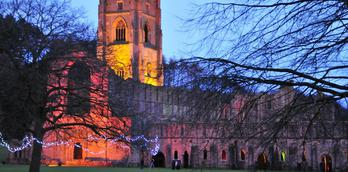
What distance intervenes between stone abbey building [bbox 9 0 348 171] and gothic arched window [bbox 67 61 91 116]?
1.12 metres

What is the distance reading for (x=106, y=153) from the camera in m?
72.5

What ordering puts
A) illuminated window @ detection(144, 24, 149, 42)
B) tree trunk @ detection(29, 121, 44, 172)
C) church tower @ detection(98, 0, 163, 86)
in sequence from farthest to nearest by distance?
illuminated window @ detection(144, 24, 149, 42) < church tower @ detection(98, 0, 163, 86) < tree trunk @ detection(29, 121, 44, 172)

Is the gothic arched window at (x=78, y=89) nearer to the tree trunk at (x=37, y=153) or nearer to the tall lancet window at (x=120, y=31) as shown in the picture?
the tree trunk at (x=37, y=153)

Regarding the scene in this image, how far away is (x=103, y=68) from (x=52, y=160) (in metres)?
44.2

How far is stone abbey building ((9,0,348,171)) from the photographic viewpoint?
8.80m

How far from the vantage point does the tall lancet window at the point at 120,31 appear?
111 metres

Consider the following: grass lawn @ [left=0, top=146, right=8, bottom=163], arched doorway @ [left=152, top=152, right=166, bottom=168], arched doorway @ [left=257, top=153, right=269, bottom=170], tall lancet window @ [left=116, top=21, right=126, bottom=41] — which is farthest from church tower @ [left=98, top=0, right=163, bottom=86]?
arched doorway @ [left=257, top=153, right=269, bottom=170]

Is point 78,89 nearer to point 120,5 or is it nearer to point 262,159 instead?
point 262,159

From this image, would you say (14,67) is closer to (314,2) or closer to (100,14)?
A: (314,2)

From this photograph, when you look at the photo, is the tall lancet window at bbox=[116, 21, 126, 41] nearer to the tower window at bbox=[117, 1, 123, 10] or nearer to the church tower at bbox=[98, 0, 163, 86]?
the church tower at bbox=[98, 0, 163, 86]

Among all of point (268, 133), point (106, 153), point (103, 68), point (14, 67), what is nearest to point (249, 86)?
point (268, 133)

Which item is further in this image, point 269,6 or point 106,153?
point 106,153

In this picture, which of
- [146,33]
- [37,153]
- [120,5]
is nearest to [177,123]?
[37,153]

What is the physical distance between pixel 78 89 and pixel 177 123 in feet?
68.1
